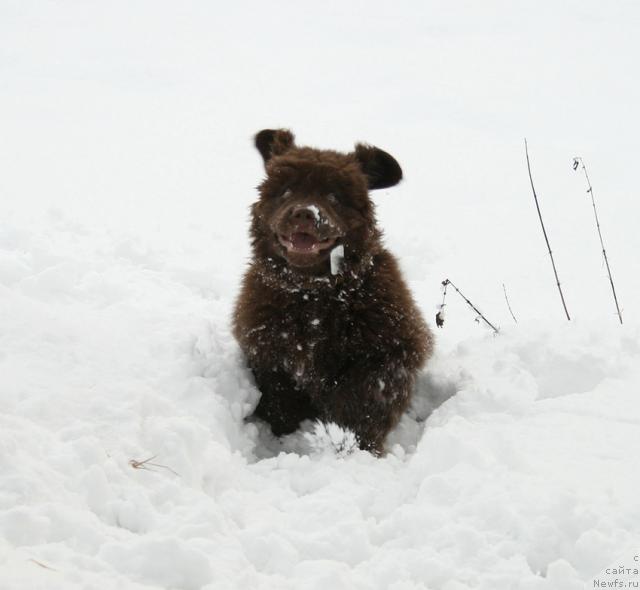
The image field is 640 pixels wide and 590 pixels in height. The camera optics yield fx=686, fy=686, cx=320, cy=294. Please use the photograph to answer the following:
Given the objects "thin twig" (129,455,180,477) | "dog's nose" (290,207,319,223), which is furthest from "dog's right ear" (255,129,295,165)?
"thin twig" (129,455,180,477)

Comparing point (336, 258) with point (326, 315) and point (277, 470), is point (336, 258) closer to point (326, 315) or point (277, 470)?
point (326, 315)

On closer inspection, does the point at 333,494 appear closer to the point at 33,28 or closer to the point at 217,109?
the point at 217,109

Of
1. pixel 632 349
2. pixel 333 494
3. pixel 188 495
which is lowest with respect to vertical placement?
pixel 632 349

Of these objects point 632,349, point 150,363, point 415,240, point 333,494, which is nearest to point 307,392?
point 150,363

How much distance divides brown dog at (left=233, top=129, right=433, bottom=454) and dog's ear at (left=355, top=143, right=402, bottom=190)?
0.24 meters

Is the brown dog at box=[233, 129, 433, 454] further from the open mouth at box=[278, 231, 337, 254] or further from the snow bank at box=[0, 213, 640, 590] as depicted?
the snow bank at box=[0, 213, 640, 590]

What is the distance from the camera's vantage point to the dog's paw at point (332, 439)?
383 centimetres

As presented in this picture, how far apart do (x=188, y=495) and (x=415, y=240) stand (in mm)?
8222

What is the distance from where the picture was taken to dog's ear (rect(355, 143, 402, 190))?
4.55 m

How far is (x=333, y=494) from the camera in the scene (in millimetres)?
2990

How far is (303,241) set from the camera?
3.95 metres

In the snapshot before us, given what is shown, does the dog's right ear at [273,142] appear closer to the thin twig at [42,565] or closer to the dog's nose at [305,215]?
the dog's nose at [305,215]

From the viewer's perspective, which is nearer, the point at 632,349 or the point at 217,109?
the point at 632,349

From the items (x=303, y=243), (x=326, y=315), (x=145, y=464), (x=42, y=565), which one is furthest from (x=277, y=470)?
(x=42, y=565)
